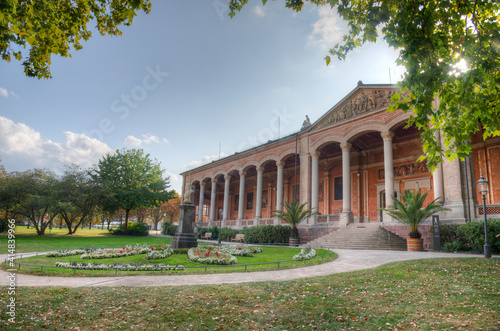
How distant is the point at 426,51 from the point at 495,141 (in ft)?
69.8

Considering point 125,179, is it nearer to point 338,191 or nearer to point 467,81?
point 338,191

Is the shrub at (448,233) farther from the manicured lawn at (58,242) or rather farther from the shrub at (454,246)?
the manicured lawn at (58,242)

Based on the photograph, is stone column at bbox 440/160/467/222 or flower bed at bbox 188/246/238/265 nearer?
flower bed at bbox 188/246/238/265

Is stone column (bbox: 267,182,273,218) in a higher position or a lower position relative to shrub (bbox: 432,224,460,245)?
higher

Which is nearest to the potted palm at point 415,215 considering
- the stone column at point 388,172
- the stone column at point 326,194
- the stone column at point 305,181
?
the stone column at point 388,172

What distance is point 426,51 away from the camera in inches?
196

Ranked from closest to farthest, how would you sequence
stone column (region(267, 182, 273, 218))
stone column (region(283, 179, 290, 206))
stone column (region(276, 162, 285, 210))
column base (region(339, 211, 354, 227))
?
column base (region(339, 211, 354, 227))
stone column (region(276, 162, 285, 210))
stone column (region(283, 179, 290, 206))
stone column (region(267, 182, 273, 218))

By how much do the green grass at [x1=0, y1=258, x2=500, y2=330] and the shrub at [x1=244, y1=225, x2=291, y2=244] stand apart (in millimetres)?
15680

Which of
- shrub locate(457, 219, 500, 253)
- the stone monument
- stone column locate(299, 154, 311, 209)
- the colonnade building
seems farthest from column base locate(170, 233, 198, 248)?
shrub locate(457, 219, 500, 253)

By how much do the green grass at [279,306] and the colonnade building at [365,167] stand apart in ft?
39.2

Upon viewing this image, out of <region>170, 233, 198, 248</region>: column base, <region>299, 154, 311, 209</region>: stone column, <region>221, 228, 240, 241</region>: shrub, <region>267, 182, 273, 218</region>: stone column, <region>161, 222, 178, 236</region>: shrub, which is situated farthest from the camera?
<region>161, 222, 178, 236</region>: shrub

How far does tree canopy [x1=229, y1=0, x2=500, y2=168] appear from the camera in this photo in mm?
4785

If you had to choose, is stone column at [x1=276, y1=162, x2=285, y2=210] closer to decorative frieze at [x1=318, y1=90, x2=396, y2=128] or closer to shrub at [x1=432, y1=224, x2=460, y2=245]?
decorative frieze at [x1=318, y1=90, x2=396, y2=128]

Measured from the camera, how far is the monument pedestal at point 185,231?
50.0 ft
